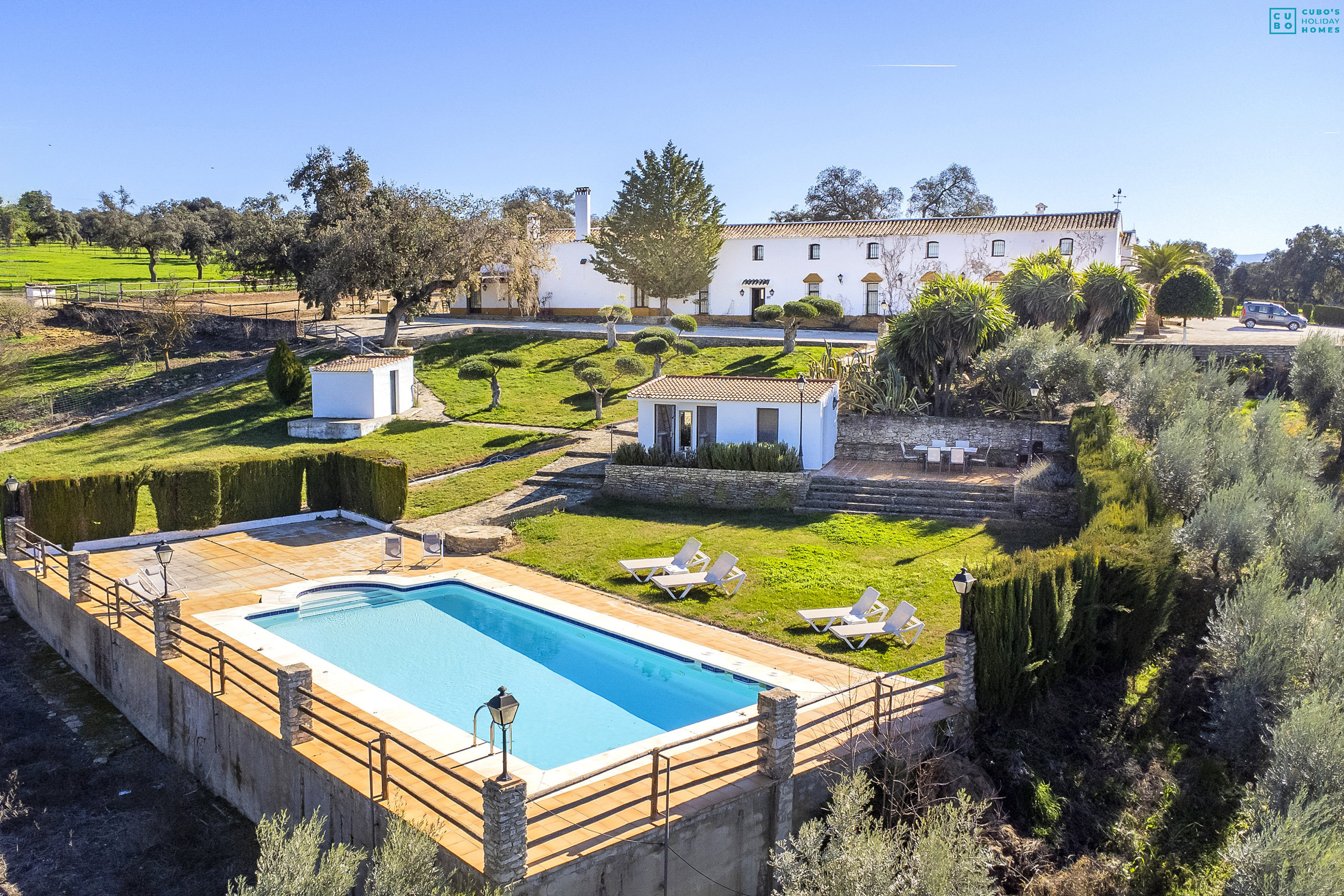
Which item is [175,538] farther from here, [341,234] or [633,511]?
[341,234]

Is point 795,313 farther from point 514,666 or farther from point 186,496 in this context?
→ point 514,666

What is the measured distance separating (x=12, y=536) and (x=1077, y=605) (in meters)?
18.2

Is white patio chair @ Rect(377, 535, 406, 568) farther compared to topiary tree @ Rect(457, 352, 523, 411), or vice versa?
topiary tree @ Rect(457, 352, 523, 411)

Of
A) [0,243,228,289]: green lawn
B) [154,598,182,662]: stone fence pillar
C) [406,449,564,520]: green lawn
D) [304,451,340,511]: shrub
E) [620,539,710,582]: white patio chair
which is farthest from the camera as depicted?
[0,243,228,289]: green lawn

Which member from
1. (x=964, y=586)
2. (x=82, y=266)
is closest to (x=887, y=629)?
(x=964, y=586)

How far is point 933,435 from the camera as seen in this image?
81.8 feet

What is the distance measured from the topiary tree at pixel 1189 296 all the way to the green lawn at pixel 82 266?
165ft

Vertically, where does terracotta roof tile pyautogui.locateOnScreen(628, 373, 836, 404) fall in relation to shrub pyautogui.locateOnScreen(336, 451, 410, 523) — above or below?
above

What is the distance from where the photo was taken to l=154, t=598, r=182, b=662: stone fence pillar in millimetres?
12062

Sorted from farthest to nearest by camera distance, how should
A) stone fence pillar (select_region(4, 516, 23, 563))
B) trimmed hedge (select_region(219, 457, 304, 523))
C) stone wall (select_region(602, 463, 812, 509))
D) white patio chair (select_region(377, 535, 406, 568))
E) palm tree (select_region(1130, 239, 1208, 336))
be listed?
1. palm tree (select_region(1130, 239, 1208, 336))
2. stone wall (select_region(602, 463, 812, 509))
3. trimmed hedge (select_region(219, 457, 304, 523))
4. stone fence pillar (select_region(4, 516, 23, 563))
5. white patio chair (select_region(377, 535, 406, 568))

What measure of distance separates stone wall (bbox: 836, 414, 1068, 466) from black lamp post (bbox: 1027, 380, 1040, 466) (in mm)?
29

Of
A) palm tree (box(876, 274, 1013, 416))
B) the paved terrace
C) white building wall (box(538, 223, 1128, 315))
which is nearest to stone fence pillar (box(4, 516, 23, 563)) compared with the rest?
the paved terrace

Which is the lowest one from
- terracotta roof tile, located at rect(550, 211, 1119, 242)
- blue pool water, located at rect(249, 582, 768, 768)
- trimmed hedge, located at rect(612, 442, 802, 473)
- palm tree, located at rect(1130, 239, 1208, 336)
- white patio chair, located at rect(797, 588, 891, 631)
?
blue pool water, located at rect(249, 582, 768, 768)

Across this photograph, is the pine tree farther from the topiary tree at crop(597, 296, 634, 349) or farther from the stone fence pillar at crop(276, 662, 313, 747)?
the stone fence pillar at crop(276, 662, 313, 747)
